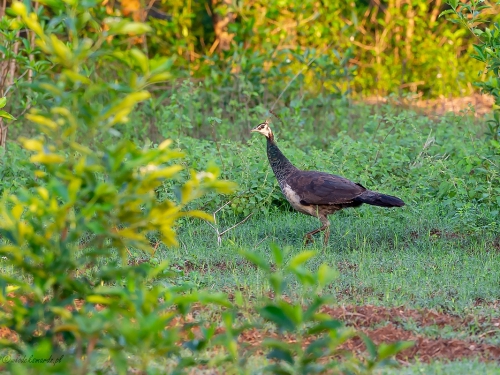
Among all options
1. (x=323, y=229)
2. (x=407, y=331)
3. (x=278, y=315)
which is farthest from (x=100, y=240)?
(x=323, y=229)

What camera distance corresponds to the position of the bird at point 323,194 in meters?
6.79

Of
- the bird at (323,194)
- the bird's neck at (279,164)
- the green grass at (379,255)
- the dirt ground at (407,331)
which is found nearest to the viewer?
the dirt ground at (407,331)

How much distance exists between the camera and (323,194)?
691cm

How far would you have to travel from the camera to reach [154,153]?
10.4ft

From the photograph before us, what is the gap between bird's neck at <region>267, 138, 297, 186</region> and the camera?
24.3 feet

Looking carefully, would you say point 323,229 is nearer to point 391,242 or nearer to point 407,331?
point 391,242

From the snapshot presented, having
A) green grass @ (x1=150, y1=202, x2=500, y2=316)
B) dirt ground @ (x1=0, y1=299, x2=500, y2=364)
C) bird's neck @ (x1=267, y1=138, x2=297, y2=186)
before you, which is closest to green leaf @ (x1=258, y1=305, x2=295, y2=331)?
dirt ground @ (x1=0, y1=299, x2=500, y2=364)

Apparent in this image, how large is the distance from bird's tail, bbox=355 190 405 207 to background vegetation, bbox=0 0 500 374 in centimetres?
38

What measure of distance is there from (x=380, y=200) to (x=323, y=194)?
50cm

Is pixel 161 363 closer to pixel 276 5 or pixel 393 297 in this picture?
pixel 393 297

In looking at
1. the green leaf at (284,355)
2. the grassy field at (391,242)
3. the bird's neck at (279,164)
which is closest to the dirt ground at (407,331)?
the grassy field at (391,242)

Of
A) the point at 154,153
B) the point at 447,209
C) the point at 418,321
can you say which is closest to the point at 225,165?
the point at 447,209

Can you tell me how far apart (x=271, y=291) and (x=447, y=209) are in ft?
9.19

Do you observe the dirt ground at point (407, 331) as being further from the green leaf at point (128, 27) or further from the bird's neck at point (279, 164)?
the bird's neck at point (279, 164)
